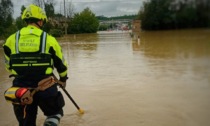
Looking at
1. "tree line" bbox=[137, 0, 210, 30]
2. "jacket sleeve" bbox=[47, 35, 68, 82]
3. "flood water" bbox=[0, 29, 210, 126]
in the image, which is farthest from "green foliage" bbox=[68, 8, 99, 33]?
"tree line" bbox=[137, 0, 210, 30]

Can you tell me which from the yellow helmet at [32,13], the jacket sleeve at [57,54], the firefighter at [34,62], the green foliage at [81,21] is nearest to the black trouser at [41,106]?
the firefighter at [34,62]

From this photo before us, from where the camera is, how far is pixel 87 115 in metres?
5.19

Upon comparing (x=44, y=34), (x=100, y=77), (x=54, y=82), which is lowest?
(x=100, y=77)

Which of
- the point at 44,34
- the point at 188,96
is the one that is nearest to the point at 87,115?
the point at 188,96

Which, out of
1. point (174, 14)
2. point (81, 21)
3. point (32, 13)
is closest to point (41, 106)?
point (32, 13)

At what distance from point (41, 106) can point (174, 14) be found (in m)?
2.20

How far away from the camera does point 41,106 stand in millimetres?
2854

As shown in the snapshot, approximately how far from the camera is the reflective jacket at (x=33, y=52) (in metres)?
2.65

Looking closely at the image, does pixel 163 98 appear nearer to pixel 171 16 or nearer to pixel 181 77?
pixel 181 77

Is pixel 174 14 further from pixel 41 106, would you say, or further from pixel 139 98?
pixel 139 98

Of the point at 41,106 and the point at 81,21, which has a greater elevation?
the point at 81,21

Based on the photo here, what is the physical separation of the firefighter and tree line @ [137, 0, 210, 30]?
1.66 meters

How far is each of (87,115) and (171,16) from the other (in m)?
4.43

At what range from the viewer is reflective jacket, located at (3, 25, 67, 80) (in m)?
2.65
